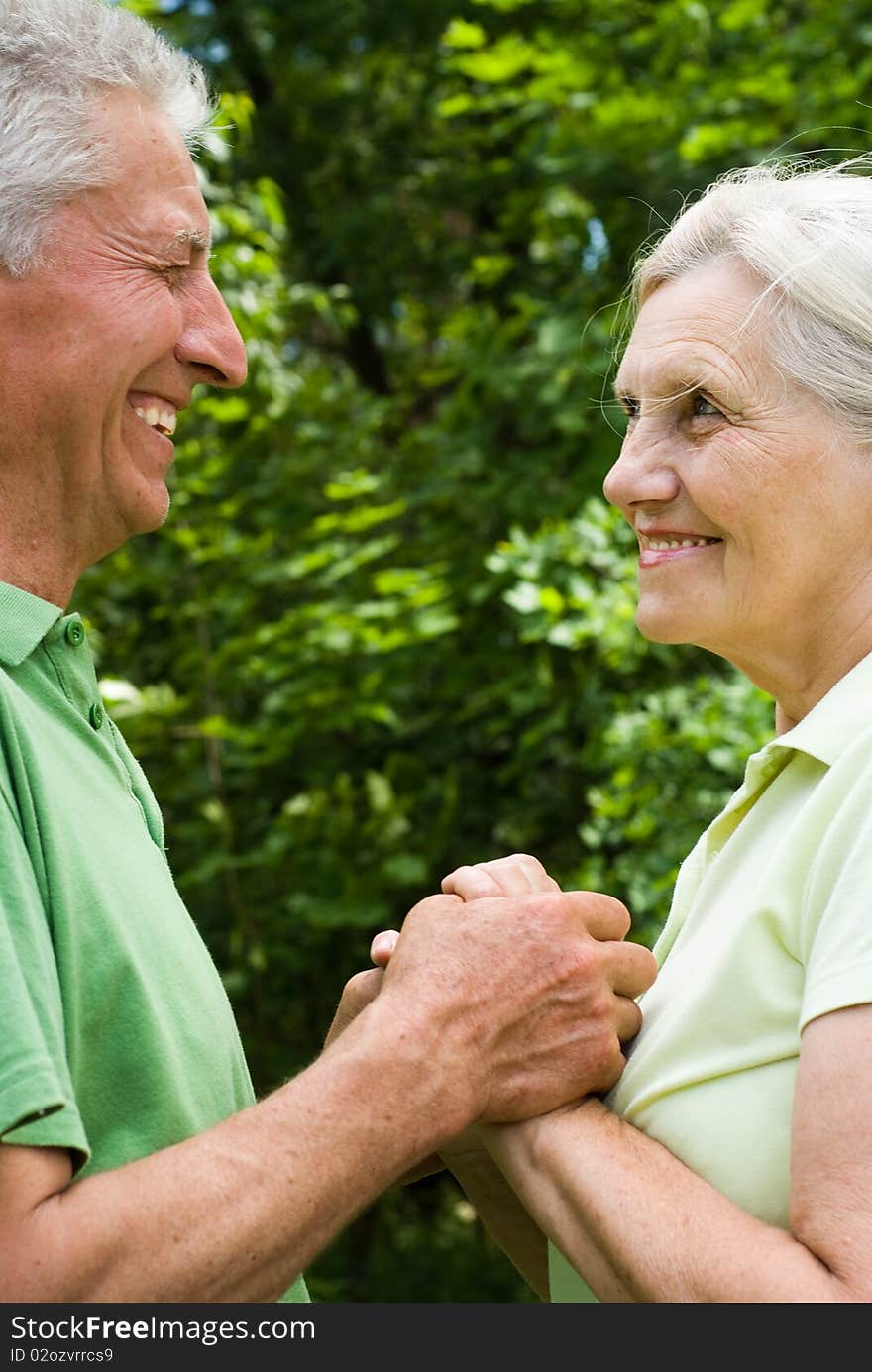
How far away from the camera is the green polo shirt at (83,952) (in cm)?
131

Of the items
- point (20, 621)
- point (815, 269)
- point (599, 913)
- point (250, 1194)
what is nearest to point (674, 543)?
point (815, 269)

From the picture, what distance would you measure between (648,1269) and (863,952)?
0.36 m

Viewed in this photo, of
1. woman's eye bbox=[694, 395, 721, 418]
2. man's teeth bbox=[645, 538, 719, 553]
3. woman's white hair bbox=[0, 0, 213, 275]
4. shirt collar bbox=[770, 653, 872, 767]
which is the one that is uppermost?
woman's white hair bbox=[0, 0, 213, 275]

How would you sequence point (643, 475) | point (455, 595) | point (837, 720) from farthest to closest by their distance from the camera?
point (455, 595), point (643, 475), point (837, 720)

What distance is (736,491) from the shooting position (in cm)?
169

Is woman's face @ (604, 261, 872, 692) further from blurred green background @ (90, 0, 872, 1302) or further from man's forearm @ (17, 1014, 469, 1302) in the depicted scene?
blurred green background @ (90, 0, 872, 1302)

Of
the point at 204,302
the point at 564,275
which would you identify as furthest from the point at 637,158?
the point at 204,302

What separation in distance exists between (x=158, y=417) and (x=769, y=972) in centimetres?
102

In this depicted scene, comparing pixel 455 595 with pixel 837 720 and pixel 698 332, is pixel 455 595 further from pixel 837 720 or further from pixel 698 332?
pixel 837 720

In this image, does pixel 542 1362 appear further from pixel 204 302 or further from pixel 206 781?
pixel 206 781

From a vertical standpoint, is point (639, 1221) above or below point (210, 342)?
below

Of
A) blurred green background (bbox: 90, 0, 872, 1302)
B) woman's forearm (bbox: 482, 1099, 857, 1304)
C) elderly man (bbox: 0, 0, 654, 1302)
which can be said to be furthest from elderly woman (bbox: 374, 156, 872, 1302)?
blurred green background (bbox: 90, 0, 872, 1302)

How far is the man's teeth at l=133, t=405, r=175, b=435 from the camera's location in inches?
71.9

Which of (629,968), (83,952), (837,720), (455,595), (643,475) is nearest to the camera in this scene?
(83,952)
